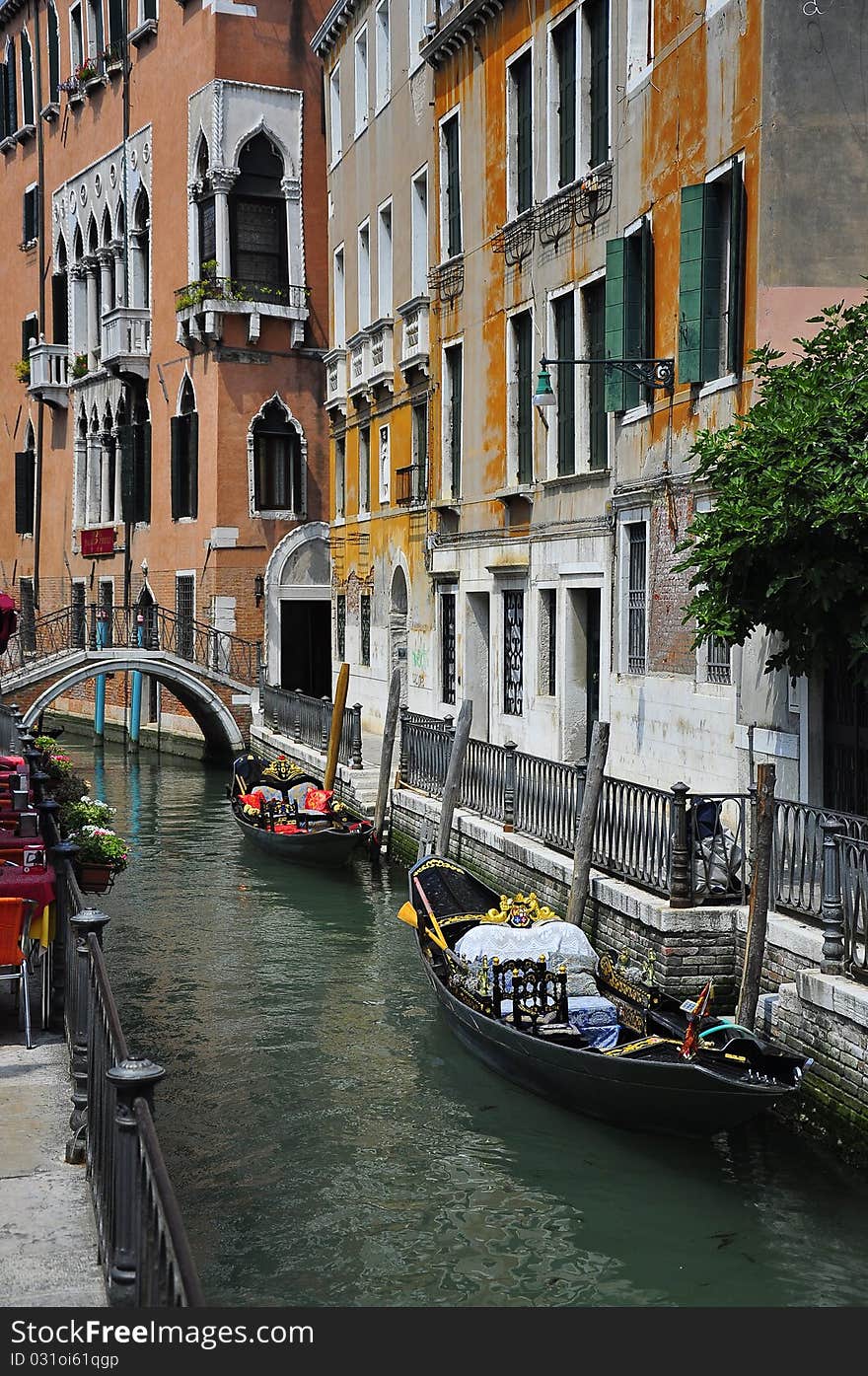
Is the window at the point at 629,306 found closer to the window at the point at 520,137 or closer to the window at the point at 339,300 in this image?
the window at the point at 520,137

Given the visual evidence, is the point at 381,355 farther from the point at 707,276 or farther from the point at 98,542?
the point at 98,542

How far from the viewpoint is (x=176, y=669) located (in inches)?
1025

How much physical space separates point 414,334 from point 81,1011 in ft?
50.3

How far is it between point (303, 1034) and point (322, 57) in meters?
20.2

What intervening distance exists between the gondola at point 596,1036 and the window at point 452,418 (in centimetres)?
896

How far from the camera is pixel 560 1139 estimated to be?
8320 mm

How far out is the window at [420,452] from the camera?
799 inches

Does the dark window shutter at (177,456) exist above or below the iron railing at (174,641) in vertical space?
above

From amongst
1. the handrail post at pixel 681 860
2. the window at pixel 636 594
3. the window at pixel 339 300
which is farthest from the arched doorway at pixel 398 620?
the handrail post at pixel 681 860

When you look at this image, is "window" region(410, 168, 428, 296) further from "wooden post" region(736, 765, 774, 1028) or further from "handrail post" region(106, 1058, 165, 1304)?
"handrail post" region(106, 1058, 165, 1304)

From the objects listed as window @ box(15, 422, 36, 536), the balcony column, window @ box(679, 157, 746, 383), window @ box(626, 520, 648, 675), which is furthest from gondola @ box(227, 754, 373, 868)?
window @ box(15, 422, 36, 536)

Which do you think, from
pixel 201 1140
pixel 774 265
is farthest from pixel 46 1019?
pixel 774 265

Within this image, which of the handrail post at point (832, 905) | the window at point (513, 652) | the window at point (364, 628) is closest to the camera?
the handrail post at point (832, 905)

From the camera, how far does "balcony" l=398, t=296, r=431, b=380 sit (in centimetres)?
1961
